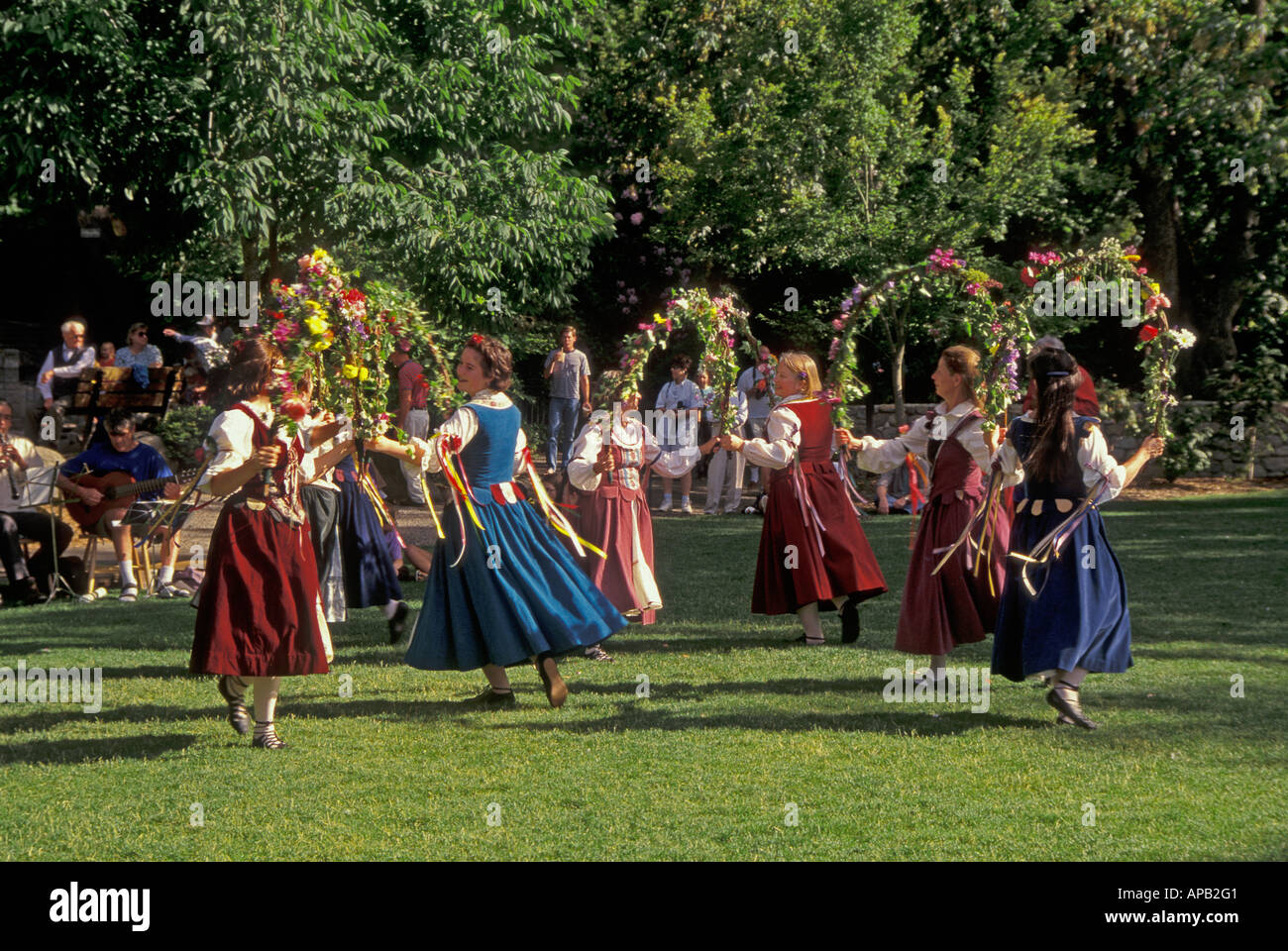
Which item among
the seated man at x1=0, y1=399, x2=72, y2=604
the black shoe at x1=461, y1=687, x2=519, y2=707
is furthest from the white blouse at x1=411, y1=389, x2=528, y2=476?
the seated man at x1=0, y1=399, x2=72, y2=604

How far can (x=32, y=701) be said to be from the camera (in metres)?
8.16

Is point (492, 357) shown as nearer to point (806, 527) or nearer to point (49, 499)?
point (806, 527)

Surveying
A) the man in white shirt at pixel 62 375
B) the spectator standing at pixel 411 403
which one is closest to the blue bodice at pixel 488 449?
the spectator standing at pixel 411 403

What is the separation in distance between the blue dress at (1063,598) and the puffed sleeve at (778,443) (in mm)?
2145

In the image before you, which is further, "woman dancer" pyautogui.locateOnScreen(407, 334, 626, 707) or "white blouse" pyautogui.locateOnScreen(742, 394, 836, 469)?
"white blouse" pyautogui.locateOnScreen(742, 394, 836, 469)

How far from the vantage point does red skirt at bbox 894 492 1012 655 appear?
25.5 feet

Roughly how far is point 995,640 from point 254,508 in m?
3.72

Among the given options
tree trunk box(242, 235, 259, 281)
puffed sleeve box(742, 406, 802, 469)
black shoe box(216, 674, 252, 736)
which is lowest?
black shoe box(216, 674, 252, 736)

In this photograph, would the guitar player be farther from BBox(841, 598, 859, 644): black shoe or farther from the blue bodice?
BBox(841, 598, 859, 644): black shoe

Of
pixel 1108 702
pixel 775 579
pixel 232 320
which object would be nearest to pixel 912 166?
pixel 232 320

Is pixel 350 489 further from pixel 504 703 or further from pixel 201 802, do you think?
pixel 201 802

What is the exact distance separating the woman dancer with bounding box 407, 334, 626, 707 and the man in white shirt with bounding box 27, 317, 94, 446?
11.4 m

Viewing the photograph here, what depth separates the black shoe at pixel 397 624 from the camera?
977cm

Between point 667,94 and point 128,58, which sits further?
point 667,94
